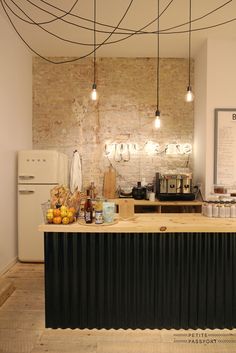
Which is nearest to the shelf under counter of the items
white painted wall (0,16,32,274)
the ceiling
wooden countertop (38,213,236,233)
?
white painted wall (0,16,32,274)

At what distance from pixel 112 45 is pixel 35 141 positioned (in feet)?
6.94

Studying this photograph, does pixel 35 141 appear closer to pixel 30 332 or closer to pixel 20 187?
pixel 20 187

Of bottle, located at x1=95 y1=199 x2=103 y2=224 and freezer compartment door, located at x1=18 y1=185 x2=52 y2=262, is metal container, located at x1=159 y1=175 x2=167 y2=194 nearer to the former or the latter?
freezer compartment door, located at x1=18 y1=185 x2=52 y2=262

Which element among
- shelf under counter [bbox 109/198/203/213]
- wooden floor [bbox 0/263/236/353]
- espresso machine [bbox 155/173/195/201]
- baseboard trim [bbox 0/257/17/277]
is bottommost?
wooden floor [bbox 0/263/236/353]

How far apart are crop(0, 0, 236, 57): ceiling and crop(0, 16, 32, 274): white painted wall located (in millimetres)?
303

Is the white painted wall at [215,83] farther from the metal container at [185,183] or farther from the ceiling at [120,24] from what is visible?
the metal container at [185,183]

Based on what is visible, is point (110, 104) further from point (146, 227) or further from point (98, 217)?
point (146, 227)

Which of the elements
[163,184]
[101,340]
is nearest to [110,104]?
[163,184]

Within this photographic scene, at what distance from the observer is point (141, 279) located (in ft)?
8.32

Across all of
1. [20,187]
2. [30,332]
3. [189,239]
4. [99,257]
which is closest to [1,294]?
[30,332]

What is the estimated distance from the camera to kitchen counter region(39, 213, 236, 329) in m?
2.50

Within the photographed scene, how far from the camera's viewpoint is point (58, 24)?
3.98 meters

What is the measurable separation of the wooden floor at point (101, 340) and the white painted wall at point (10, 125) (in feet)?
4.55

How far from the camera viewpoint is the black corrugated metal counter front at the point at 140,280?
2.50 m
